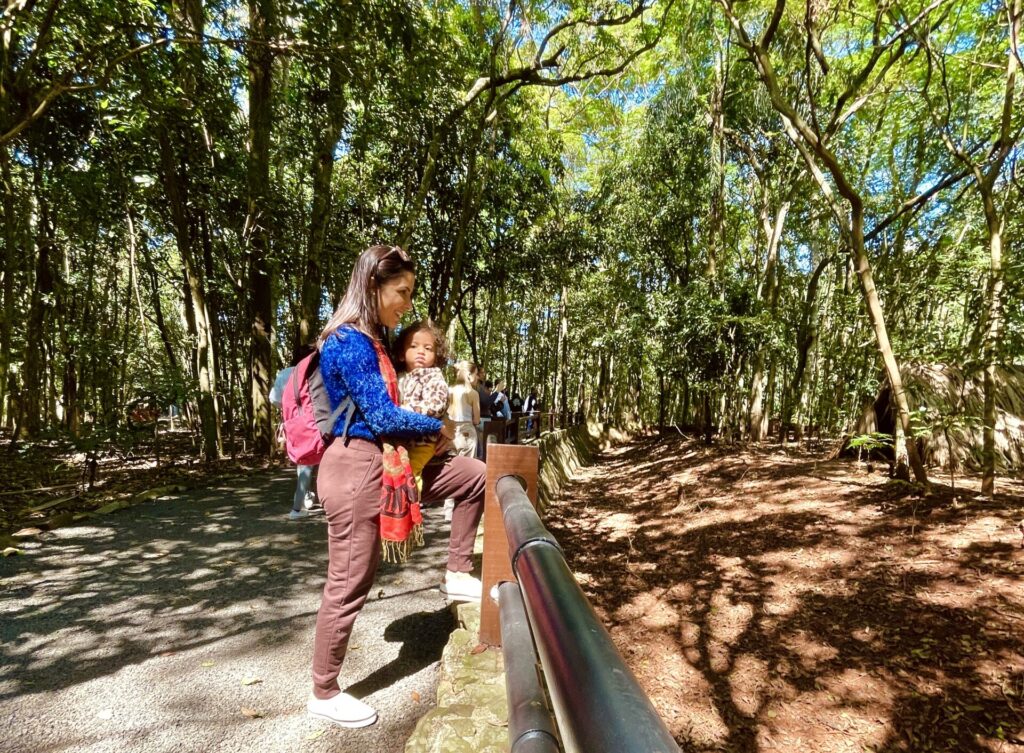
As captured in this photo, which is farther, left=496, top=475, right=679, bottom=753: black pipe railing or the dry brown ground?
the dry brown ground

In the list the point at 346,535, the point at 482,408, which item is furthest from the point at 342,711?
the point at 482,408

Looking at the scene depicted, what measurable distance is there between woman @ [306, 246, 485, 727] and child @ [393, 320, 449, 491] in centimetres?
12

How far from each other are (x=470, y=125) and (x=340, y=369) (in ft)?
30.5

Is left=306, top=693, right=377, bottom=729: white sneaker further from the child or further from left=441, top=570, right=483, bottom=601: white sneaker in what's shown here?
the child

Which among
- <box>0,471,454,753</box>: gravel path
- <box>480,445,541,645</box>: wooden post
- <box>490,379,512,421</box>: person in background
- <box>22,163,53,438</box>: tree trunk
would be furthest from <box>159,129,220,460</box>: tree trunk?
<box>480,445,541,645</box>: wooden post

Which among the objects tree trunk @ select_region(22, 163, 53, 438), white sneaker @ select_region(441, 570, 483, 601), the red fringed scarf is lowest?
white sneaker @ select_region(441, 570, 483, 601)

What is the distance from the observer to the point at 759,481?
5914 millimetres

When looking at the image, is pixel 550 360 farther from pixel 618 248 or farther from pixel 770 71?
pixel 770 71

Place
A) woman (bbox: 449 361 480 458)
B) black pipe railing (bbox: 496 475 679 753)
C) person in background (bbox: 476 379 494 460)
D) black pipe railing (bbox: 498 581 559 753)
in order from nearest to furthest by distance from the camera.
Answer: black pipe railing (bbox: 496 475 679 753)
black pipe railing (bbox: 498 581 559 753)
woman (bbox: 449 361 480 458)
person in background (bbox: 476 379 494 460)

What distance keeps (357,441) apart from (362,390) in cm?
22

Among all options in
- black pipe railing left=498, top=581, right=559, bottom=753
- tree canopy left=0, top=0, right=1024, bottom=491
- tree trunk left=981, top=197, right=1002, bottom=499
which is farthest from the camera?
tree canopy left=0, top=0, right=1024, bottom=491

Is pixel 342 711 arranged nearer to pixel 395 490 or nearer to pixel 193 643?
pixel 395 490

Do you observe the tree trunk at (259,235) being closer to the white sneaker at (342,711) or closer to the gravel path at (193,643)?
the gravel path at (193,643)

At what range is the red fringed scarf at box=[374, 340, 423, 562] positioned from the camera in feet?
6.04
